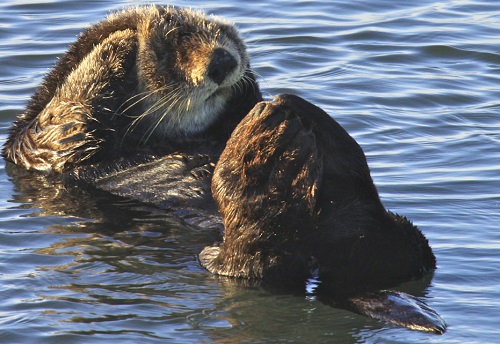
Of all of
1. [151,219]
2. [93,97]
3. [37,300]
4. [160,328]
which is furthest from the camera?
[93,97]

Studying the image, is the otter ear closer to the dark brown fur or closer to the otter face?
the dark brown fur

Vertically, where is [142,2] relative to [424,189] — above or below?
above

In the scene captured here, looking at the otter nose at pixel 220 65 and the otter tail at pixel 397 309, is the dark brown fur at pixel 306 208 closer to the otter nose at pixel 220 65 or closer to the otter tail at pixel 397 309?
the otter tail at pixel 397 309

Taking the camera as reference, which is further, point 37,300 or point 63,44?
point 63,44

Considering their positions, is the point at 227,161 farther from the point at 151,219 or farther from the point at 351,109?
the point at 351,109

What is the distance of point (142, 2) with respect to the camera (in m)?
10.4

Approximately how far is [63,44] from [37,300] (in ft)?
16.4

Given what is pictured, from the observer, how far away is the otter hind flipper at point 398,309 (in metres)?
4.32

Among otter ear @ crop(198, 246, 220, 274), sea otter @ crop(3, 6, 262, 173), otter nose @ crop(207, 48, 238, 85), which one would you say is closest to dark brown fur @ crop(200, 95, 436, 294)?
otter ear @ crop(198, 246, 220, 274)

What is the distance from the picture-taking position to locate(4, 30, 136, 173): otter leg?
6207 mm

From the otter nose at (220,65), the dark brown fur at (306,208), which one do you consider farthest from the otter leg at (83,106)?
the dark brown fur at (306,208)

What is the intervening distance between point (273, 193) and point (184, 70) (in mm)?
1672

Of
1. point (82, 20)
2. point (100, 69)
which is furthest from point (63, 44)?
point (100, 69)

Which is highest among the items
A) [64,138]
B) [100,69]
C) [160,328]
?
[100,69]
